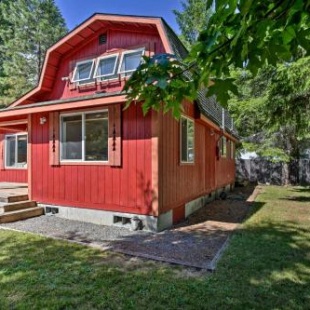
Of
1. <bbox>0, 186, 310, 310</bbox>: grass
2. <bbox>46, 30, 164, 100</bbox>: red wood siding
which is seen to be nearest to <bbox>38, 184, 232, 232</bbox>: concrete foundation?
<bbox>0, 186, 310, 310</bbox>: grass

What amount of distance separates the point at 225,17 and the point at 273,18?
0.29 metres

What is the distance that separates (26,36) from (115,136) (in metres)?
19.9

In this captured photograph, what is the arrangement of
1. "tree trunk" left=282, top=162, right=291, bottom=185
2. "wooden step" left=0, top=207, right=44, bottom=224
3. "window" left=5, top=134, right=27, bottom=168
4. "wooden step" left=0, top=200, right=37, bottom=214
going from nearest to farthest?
"wooden step" left=0, top=207, right=44, bottom=224
"wooden step" left=0, top=200, right=37, bottom=214
"window" left=5, top=134, right=27, bottom=168
"tree trunk" left=282, top=162, right=291, bottom=185

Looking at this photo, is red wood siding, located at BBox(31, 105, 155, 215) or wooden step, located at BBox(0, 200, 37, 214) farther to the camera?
wooden step, located at BBox(0, 200, 37, 214)

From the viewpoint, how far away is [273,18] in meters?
1.69

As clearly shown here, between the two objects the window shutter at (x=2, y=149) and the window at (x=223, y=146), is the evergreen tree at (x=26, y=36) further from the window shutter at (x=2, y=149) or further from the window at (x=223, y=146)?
the window at (x=223, y=146)

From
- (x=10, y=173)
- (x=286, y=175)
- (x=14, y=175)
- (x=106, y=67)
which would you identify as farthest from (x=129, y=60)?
(x=286, y=175)

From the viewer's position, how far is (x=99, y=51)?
8320 mm

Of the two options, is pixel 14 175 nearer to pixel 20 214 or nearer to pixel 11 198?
pixel 11 198

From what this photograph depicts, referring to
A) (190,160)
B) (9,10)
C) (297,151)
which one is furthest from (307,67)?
(9,10)

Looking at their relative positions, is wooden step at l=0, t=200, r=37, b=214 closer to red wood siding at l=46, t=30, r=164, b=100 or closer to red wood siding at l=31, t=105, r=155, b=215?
red wood siding at l=31, t=105, r=155, b=215

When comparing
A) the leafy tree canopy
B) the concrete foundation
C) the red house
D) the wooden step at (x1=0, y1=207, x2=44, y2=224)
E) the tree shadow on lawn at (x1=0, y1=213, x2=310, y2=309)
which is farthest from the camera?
the wooden step at (x1=0, y1=207, x2=44, y2=224)

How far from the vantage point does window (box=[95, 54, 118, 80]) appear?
7.89m

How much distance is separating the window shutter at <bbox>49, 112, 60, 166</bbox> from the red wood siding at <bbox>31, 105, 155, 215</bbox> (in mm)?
192
